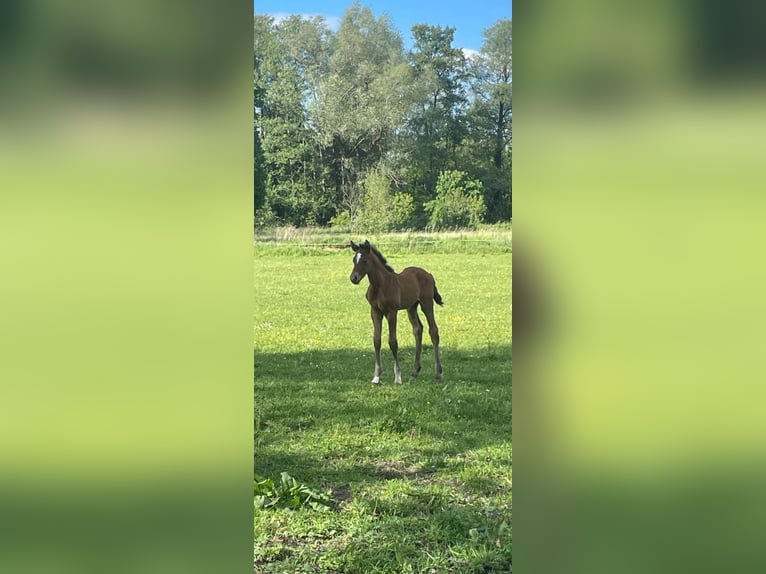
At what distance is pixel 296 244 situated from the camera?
14641 mm

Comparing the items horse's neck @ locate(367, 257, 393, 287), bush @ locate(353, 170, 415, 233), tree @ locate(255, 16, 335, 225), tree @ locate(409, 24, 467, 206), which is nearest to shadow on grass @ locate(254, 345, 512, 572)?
horse's neck @ locate(367, 257, 393, 287)

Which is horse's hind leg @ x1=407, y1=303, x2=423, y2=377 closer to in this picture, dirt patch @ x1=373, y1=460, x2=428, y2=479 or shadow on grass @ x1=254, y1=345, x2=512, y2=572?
shadow on grass @ x1=254, y1=345, x2=512, y2=572

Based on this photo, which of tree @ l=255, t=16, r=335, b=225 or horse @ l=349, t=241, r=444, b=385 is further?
tree @ l=255, t=16, r=335, b=225

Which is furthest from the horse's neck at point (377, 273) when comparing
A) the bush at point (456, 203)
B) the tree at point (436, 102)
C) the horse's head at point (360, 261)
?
the tree at point (436, 102)

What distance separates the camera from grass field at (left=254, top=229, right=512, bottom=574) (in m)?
3.79

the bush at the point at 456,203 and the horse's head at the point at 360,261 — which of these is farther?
the bush at the point at 456,203

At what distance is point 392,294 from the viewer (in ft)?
→ 25.4
